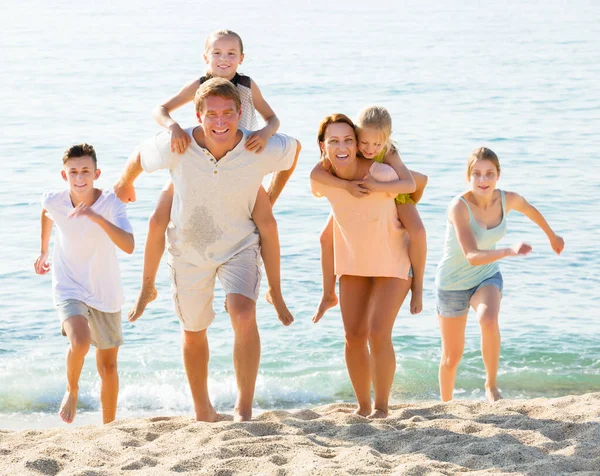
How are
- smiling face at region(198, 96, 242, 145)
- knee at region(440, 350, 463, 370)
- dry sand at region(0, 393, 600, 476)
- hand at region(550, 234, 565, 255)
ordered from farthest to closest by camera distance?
knee at region(440, 350, 463, 370) → hand at region(550, 234, 565, 255) → smiling face at region(198, 96, 242, 145) → dry sand at region(0, 393, 600, 476)

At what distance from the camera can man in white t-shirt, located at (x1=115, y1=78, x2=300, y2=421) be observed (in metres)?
5.77

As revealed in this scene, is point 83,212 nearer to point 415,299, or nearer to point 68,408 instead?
point 68,408

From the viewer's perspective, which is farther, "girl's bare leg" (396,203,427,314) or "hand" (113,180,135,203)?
"hand" (113,180,135,203)

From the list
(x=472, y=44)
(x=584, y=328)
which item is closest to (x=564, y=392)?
(x=584, y=328)

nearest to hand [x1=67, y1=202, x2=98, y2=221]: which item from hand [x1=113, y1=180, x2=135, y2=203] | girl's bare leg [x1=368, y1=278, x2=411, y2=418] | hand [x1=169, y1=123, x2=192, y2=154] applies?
hand [x1=113, y1=180, x2=135, y2=203]

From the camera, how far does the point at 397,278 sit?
238 inches

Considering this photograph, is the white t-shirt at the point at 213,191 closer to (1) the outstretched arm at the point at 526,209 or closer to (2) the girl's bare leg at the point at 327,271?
(2) the girl's bare leg at the point at 327,271

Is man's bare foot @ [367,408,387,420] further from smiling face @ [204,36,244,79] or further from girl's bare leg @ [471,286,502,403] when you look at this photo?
smiling face @ [204,36,244,79]

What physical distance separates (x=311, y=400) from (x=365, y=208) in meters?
3.25

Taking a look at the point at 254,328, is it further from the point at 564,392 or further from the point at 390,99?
the point at 390,99

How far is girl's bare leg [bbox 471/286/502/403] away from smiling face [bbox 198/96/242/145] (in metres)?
2.06

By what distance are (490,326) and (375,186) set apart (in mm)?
1316

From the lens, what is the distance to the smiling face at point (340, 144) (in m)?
5.93

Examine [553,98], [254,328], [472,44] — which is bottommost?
[254,328]
